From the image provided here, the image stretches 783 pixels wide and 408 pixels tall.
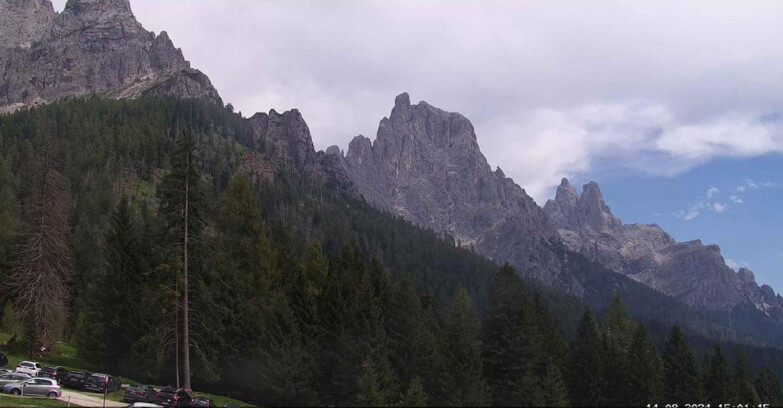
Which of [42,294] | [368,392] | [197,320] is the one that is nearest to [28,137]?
[42,294]

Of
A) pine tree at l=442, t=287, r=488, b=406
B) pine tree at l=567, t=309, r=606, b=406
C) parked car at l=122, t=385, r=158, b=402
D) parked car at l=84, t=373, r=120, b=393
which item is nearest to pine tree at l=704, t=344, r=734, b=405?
pine tree at l=567, t=309, r=606, b=406

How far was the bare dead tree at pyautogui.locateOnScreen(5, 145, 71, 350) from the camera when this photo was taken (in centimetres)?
5894

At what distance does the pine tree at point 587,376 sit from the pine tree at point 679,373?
7.81 m

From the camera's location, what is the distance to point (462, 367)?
2208 inches

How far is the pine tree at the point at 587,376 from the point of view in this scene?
65.2 meters

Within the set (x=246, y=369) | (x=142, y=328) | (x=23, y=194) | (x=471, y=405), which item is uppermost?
(x=23, y=194)

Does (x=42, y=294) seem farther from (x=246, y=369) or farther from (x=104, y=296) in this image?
(x=246, y=369)

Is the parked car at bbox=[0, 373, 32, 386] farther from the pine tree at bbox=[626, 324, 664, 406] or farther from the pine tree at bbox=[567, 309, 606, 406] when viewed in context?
the pine tree at bbox=[626, 324, 664, 406]

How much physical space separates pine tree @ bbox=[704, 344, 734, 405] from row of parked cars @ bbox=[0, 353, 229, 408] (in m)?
57.2

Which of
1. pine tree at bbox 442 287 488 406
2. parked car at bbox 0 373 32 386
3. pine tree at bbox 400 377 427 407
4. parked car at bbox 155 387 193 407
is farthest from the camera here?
pine tree at bbox 442 287 488 406

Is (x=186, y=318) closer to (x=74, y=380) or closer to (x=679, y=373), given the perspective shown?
(x=74, y=380)

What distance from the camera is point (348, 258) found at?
68.8m

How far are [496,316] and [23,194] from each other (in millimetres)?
114063

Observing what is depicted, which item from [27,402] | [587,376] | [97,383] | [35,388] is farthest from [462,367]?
[27,402]
